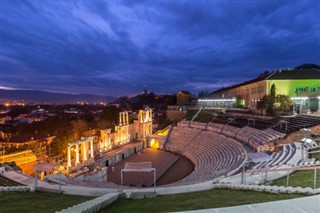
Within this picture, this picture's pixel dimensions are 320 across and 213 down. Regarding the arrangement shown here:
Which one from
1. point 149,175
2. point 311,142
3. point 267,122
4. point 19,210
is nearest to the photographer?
point 19,210

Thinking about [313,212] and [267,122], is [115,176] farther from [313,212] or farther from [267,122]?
[313,212]

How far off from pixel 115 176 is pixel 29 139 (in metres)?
19.2

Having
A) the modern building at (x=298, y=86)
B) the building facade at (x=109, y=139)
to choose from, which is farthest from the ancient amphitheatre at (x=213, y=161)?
the modern building at (x=298, y=86)

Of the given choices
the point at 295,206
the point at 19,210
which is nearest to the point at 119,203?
the point at 19,210

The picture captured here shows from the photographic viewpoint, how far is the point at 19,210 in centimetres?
977

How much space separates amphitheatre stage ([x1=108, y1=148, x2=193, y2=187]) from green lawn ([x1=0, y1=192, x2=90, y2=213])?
1215 cm

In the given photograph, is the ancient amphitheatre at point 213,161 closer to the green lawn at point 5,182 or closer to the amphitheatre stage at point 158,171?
the amphitheatre stage at point 158,171

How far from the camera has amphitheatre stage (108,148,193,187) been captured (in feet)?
85.9

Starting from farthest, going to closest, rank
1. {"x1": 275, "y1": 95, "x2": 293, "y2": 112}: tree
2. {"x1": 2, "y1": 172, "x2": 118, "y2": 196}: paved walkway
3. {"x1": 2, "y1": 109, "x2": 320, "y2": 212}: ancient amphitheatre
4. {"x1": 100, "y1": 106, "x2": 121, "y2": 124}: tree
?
{"x1": 100, "y1": 106, "x2": 121, "y2": 124}: tree, {"x1": 275, "y1": 95, "x2": 293, "y2": 112}: tree, {"x1": 2, "y1": 172, "x2": 118, "y2": 196}: paved walkway, {"x1": 2, "y1": 109, "x2": 320, "y2": 212}: ancient amphitheatre

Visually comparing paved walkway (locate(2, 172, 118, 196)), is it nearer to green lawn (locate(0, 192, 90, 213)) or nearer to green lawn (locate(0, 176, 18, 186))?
Result: green lawn (locate(0, 176, 18, 186))

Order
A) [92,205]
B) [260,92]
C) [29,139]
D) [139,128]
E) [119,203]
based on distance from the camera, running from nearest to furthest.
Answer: [92,205]
[119,203]
[29,139]
[260,92]
[139,128]

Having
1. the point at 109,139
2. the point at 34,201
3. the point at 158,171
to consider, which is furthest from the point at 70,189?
the point at 109,139

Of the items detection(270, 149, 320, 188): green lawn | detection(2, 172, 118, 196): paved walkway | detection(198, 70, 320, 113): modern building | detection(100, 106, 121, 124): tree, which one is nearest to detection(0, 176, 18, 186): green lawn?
detection(2, 172, 118, 196): paved walkway

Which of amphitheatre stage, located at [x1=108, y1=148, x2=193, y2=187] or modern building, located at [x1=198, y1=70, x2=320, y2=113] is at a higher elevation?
modern building, located at [x1=198, y1=70, x2=320, y2=113]
